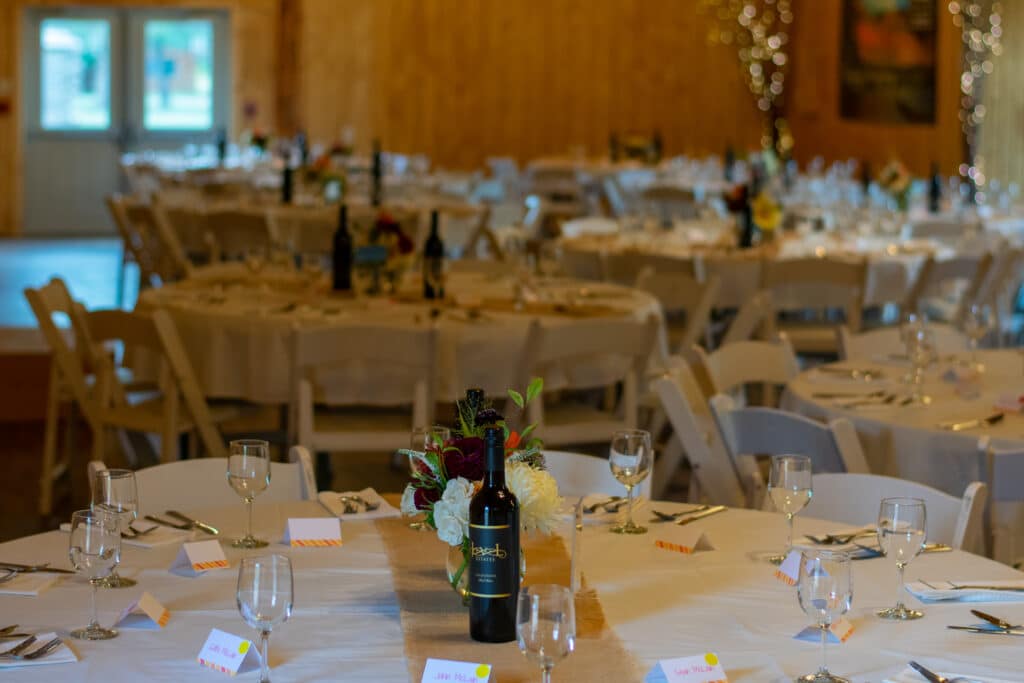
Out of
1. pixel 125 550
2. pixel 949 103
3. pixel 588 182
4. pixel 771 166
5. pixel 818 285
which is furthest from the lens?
pixel 588 182

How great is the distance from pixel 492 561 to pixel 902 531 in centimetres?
69

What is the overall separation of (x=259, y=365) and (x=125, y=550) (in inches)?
101

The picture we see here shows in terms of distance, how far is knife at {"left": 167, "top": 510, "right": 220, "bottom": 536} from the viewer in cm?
287

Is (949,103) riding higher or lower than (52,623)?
higher

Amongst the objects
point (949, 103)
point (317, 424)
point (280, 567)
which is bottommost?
point (317, 424)

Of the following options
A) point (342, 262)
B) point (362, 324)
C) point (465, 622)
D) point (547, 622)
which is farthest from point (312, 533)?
point (342, 262)

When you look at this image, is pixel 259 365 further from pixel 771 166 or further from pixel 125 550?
pixel 771 166

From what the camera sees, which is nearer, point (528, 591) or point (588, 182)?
point (528, 591)

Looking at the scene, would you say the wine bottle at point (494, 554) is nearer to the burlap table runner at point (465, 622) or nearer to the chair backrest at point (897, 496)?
the burlap table runner at point (465, 622)

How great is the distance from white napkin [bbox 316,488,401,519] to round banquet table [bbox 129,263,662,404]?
1736mm

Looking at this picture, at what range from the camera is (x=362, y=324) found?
16.0 ft

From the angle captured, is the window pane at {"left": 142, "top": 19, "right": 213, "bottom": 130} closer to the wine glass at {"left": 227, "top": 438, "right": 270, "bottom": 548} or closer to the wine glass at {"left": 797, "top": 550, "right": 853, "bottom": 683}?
the wine glass at {"left": 227, "top": 438, "right": 270, "bottom": 548}

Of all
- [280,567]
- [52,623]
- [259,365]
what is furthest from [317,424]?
[280,567]

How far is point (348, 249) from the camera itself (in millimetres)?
6148
